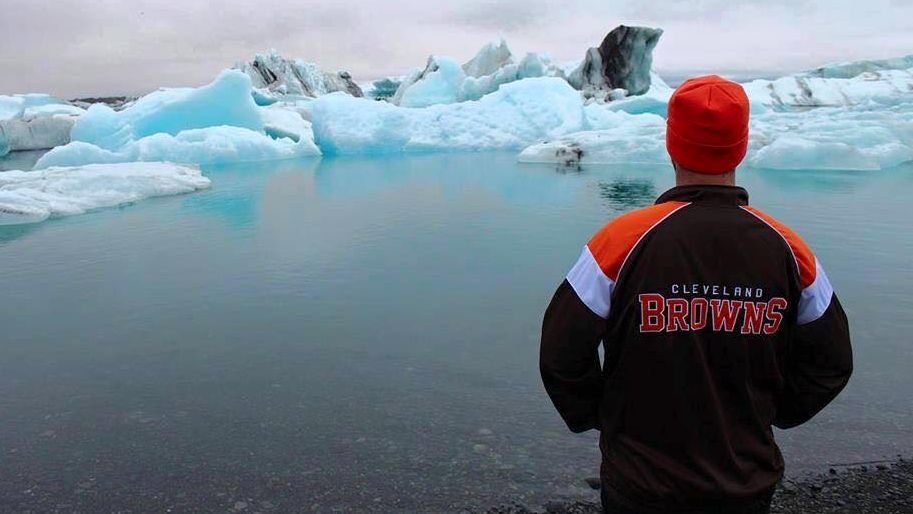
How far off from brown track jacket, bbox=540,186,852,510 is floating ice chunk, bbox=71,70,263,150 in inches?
813

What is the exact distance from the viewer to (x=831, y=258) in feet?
21.9

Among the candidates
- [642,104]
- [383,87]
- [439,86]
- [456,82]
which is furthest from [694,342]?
[383,87]

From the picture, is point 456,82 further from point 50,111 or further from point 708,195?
point 708,195

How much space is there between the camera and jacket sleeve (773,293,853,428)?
1285 mm

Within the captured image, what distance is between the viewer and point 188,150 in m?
19.1

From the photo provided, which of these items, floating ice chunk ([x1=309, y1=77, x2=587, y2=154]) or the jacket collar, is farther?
floating ice chunk ([x1=309, y1=77, x2=587, y2=154])

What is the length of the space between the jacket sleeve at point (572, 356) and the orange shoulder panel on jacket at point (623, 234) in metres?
0.08

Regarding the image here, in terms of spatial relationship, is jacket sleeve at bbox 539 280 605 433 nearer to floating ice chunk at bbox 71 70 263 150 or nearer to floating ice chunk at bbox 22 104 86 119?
floating ice chunk at bbox 71 70 263 150

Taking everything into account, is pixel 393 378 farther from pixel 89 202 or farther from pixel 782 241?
pixel 89 202

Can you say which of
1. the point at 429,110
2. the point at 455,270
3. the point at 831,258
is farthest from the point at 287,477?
the point at 429,110

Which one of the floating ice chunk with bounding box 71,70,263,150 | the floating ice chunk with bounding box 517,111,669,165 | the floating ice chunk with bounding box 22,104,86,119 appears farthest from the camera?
the floating ice chunk with bounding box 22,104,86,119

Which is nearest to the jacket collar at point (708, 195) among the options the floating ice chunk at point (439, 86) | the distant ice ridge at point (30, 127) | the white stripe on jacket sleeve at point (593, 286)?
the white stripe on jacket sleeve at point (593, 286)

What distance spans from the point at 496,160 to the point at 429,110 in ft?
14.1

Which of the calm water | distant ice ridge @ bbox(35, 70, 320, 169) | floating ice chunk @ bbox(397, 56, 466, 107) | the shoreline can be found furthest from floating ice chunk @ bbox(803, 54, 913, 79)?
the shoreline
